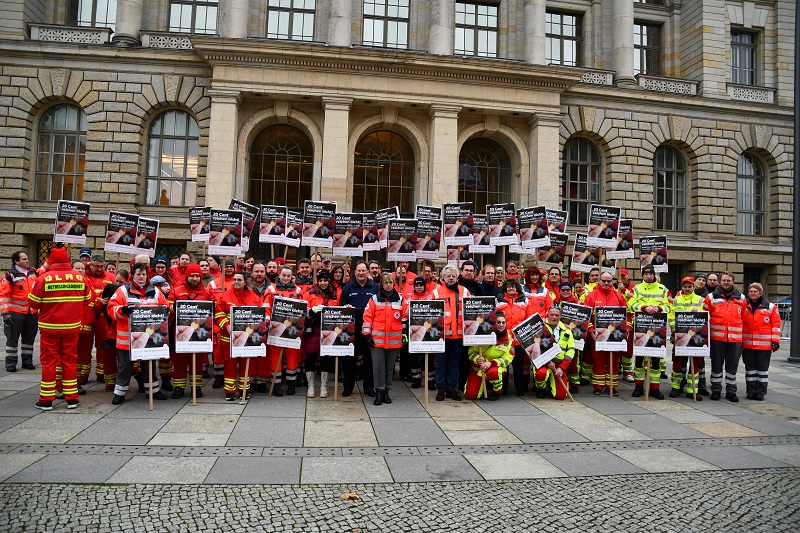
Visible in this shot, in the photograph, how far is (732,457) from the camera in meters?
6.30

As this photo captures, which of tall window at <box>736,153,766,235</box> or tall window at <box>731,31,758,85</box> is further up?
tall window at <box>731,31,758,85</box>

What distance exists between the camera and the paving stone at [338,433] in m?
6.42

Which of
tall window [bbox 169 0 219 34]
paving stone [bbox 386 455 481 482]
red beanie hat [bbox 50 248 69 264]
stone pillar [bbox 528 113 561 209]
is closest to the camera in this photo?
paving stone [bbox 386 455 481 482]

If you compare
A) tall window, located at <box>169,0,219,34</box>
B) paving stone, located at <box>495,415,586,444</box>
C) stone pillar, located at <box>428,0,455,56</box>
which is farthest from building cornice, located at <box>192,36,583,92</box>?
paving stone, located at <box>495,415,586,444</box>

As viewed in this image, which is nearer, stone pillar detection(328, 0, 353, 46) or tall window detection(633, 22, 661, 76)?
stone pillar detection(328, 0, 353, 46)

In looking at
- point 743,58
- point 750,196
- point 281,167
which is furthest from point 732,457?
point 743,58

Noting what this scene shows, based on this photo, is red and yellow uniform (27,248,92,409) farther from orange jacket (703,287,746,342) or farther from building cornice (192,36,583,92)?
building cornice (192,36,583,92)

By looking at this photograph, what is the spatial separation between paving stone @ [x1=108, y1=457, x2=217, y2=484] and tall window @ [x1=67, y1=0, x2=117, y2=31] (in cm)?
2412

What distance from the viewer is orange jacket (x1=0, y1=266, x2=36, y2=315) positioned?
10453 mm

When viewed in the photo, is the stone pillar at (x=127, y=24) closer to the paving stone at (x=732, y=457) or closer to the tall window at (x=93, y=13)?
the tall window at (x=93, y=13)

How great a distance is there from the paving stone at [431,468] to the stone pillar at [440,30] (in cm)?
2087

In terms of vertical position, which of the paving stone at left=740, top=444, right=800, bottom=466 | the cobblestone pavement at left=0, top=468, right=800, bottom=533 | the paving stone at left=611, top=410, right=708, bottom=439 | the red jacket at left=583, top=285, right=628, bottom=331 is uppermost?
the red jacket at left=583, top=285, right=628, bottom=331

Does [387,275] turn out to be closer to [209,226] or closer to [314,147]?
[209,226]

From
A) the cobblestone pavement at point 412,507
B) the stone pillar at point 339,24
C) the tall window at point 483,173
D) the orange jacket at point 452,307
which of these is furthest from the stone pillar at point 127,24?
the cobblestone pavement at point 412,507
